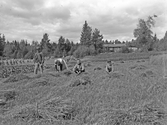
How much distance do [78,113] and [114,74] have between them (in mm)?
4798

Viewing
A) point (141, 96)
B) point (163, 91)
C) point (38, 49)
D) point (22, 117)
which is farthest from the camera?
point (38, 49)

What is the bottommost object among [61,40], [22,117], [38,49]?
[22,117]

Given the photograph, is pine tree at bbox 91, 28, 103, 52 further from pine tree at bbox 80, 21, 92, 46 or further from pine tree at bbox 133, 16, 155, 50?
pine tree at bbox 133, 16, 155, 50

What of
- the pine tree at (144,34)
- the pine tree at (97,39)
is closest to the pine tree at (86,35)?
the pine tree at (97,39)

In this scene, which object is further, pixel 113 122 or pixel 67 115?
pixel 67 115

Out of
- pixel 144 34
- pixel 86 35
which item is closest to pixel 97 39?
pixel 86 35

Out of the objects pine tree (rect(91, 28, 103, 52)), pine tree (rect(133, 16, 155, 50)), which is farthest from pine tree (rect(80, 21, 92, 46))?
pine tree (rect(133, 16, 155, 50))

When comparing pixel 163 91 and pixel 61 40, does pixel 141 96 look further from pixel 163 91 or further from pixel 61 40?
pixel 61 40

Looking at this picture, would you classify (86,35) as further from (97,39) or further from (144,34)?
(144,34)

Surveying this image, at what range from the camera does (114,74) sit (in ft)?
25.5

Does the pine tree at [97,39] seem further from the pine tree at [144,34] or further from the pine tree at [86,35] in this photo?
the pine tree at [144,34]

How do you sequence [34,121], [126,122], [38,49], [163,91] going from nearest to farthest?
[126,122], [34,121], [163,91], [38,49]

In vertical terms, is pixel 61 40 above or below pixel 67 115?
above

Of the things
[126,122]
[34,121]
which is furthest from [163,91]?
[34,121]
